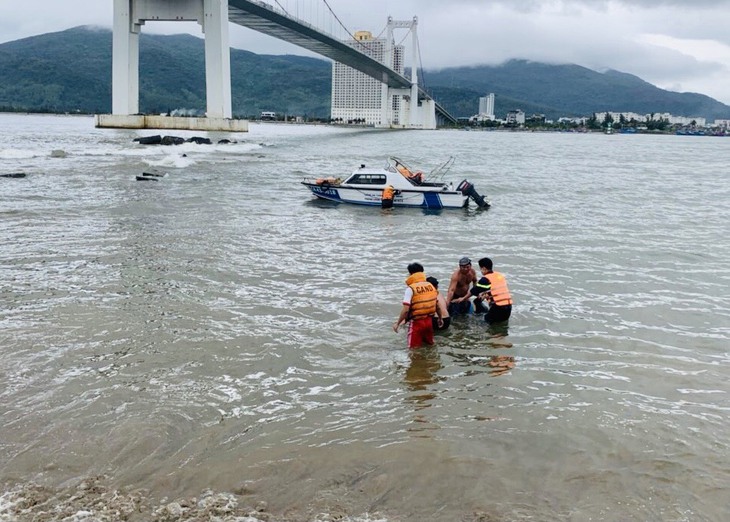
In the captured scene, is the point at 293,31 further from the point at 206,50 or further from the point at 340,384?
the point at 340,384

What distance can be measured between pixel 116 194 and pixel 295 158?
74.1ft

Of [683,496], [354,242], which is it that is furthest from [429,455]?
[354,242]

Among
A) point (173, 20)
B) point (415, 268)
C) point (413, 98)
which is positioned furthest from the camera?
point (413, 98)

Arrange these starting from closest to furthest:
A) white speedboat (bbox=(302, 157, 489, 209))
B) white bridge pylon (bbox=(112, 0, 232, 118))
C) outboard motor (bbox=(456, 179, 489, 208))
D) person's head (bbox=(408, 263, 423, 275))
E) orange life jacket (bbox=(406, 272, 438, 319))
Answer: orange life jacket (bbox=(406, 272, 438, 319)) < person's head (bbox=(408, 263, 423, 275)) < white speedboat (bbox=(302, 157, 489, 209)) < outboard motor (bbox=(456, 179, 489, 208)) < white bridge pylon (bbox=(112, 0, 232, 118))

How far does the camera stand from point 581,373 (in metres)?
6.90

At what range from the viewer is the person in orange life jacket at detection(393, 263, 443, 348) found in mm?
7273

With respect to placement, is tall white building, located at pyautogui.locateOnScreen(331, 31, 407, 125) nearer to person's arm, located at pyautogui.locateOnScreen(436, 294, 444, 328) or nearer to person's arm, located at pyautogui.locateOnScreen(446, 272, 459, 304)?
person's arm, located at pyautogui.locateOnScreen(446, 272, 459, 304)

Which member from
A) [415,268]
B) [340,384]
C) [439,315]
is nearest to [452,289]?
[439,315]

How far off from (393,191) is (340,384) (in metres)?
15.1

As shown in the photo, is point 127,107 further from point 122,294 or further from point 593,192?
point 122,294

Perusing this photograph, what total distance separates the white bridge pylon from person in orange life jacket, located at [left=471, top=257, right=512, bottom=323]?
184 feet

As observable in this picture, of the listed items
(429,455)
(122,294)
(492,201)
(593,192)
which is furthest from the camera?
(593,192)

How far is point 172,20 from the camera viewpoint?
61.0m

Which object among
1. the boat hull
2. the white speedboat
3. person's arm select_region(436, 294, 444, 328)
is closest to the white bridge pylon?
the white speedboat
